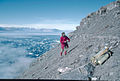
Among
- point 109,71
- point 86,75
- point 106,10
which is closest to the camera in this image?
point 109,71

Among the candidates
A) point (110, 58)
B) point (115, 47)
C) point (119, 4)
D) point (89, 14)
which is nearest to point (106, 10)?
point (119, 4)

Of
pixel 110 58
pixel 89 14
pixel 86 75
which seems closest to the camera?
pixel 86 75

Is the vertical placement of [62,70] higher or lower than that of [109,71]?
lower

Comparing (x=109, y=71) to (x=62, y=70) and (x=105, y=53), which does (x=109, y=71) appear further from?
(x=62, y=70)

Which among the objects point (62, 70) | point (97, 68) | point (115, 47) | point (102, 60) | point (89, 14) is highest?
point (89, 14)

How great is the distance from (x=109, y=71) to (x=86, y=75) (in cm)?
150

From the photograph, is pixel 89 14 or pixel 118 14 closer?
pixel 118 14

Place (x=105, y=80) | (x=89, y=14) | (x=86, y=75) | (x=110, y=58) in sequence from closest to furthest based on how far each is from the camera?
1. (x=105, y=80)
2. (x=86, y=75)
3. (x=110, y=58)
4. (x=89, y=14)

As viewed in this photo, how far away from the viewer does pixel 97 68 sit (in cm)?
709

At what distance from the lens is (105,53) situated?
25.1ft

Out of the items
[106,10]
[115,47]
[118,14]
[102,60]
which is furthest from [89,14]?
[102,60]

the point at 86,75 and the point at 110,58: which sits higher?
the point at 110,58

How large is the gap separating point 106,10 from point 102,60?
650 inches

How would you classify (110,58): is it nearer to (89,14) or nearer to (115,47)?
(115,47)
